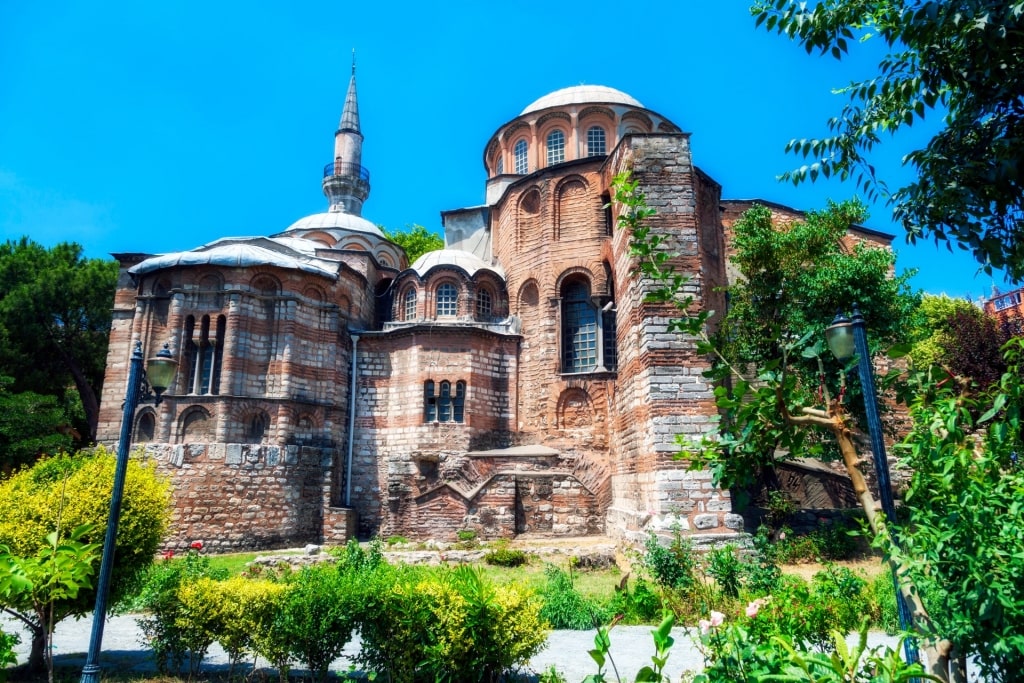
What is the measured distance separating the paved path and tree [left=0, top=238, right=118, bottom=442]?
19.4 meters

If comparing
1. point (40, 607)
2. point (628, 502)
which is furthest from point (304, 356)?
point (40, 607)

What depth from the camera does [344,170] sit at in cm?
3058

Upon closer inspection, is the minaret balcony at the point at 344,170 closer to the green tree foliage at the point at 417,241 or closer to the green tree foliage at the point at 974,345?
the green tree foliage at the point at 417,241

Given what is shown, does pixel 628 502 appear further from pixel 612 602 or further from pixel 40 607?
pixel 40 607

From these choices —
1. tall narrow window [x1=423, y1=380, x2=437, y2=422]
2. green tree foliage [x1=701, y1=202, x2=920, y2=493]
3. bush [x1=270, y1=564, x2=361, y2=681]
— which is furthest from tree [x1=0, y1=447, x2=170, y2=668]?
tall narrow window [x1=423, y1=380, x2=437, y2=422]

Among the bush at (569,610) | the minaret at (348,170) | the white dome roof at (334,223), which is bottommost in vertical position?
the bush at (569,610)

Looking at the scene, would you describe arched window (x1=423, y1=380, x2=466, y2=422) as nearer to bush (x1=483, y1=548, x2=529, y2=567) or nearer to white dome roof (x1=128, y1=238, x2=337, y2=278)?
white dome roof (x1=128, y1=238, x2=337, y2=278)

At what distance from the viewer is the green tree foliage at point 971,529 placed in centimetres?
281

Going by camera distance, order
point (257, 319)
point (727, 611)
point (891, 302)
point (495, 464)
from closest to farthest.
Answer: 1. point (727, 611)
2. point (891, 302)
3. point (495, 464)
4. point (257, 319)

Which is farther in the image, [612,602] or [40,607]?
[612,602]

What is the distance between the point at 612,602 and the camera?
9.01m

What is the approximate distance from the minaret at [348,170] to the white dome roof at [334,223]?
155cm

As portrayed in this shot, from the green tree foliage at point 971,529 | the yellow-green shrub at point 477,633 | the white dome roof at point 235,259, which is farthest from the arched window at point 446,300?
the green tree foliage at point 971,529

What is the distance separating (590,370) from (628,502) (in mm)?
5516
